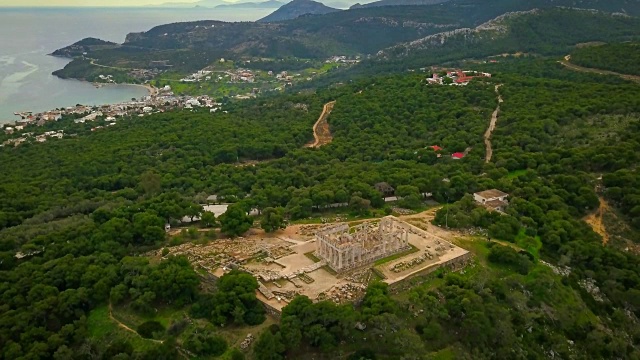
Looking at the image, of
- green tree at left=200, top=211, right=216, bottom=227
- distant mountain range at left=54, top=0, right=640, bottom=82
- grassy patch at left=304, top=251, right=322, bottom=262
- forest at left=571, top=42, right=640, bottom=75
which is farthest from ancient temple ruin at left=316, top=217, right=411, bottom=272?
distant mountain range at left=54, top=0, right=640, bottom=82

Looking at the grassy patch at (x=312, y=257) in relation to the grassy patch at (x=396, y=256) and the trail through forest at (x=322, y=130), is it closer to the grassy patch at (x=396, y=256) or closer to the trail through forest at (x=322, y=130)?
the grassy patch at (x=396, y=256)

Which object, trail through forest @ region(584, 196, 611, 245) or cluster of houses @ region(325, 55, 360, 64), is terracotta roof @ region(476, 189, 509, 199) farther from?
cluster of houses @ region(325, 55, 360, 64)

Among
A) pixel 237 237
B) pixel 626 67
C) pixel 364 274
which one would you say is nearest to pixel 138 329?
pixel 237 237

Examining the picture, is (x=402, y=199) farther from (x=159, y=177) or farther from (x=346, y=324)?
(x=159, y=177)

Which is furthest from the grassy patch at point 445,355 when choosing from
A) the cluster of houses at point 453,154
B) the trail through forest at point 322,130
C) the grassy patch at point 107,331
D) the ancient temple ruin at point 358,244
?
the trail through forest at point 322,130

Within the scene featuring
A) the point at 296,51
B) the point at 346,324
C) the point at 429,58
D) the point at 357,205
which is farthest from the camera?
the point at 296,51

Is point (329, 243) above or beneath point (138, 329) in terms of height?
above
